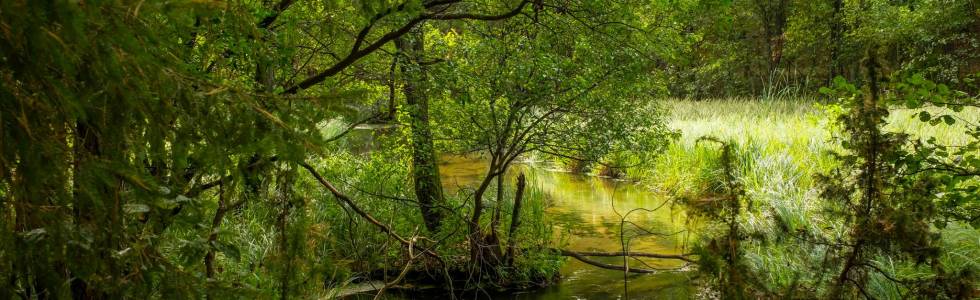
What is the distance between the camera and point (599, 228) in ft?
27.3

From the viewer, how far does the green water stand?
236 inches

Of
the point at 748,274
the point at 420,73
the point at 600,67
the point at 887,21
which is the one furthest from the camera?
the point at 887,21

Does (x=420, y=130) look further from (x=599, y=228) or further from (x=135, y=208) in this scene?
(x=135, y=208)

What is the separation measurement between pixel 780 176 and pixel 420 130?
13.4 ft

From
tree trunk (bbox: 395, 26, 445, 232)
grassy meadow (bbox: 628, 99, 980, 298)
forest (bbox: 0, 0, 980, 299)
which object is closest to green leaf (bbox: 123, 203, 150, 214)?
forest (bbox: 0, 0, 980, 299)

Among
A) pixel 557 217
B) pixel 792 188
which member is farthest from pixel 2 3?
pixel 557 217

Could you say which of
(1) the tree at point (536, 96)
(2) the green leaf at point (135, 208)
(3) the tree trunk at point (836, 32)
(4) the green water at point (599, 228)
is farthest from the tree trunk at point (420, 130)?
(3) the tree trunk at point (836, 32)

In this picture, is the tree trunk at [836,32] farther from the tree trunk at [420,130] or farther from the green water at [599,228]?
the tree trunk at [420,130]

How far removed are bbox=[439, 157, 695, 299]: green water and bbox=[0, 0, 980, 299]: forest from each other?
0.15ft

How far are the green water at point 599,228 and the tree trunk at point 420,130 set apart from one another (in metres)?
0.34

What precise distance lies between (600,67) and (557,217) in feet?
10.9

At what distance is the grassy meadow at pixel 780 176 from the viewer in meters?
4.71

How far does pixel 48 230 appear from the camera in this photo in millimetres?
1560

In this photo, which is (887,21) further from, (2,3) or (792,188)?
(2,3)
